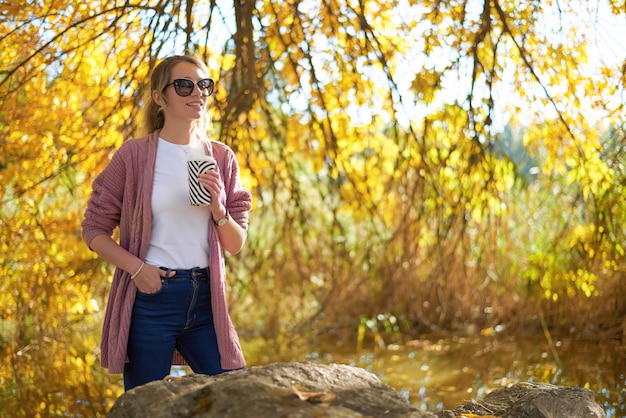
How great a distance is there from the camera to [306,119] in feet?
17.4

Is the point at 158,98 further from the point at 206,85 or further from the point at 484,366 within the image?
the point at 484,366

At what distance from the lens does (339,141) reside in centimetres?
545

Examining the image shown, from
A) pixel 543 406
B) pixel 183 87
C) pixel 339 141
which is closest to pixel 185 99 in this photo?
pixel 183 87

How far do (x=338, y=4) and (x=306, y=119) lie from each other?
75 centimetres

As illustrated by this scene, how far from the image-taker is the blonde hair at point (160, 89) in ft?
8.32

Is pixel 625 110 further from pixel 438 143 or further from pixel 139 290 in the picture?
pixel 139 290

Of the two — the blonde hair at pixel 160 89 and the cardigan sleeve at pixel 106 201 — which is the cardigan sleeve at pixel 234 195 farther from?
the cardigan sleeve at pixel 106 201

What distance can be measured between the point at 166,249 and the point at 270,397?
654mm

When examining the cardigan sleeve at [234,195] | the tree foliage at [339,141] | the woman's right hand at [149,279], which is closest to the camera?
the woman's right hand at [149,279]

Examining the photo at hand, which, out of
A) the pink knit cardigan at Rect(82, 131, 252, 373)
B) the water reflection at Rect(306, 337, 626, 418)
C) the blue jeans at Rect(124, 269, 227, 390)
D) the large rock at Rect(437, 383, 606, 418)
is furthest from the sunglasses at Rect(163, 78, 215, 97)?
the water reflection at Rect(306, 337, 626, 418)

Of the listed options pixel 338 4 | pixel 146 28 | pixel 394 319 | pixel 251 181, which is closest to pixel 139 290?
pixel 146 28

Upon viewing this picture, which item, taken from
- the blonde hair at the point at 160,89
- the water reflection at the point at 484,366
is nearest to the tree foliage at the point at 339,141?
the water reflection at the point at 484,366

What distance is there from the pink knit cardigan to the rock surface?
331 millimetres

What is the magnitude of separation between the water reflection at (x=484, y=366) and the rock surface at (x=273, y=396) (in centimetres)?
241
